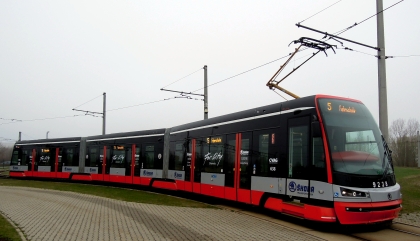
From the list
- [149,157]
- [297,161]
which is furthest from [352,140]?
[149,157]

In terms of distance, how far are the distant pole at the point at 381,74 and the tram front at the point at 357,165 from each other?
89.4 inches

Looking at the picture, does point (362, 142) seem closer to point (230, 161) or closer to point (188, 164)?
point (230, 161)

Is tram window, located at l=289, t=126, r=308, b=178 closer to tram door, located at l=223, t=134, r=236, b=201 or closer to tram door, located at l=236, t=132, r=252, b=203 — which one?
tram door, located at l=236, t=132, r=252, b=203

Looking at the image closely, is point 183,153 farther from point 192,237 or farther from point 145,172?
point 192,237

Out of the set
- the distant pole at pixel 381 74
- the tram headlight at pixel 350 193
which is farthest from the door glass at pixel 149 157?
the tram headlight at pixel 350 193

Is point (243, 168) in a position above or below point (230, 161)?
below

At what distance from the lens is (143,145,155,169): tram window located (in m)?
20.1

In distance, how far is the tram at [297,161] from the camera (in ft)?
28.2

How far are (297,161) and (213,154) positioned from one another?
5.06 meters

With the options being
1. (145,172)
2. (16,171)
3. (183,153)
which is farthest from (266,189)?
(16,171)

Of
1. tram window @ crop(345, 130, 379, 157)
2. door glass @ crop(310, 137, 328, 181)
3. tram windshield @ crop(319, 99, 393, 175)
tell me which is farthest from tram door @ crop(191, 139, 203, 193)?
tram window @ crop(345, 130, 379, 157)

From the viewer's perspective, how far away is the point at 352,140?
9.20 meters

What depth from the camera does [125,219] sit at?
10047 mm

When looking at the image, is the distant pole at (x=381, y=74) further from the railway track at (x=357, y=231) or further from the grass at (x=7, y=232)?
the grass at (x=7, y=232)
